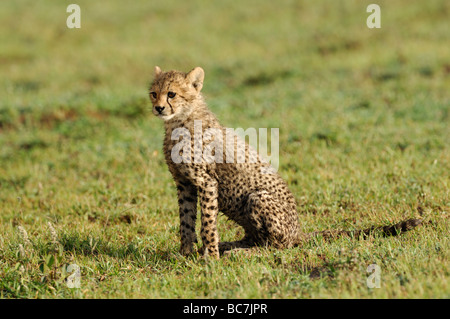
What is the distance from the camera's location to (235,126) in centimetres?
921

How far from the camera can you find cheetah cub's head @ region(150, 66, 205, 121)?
4.55 meters

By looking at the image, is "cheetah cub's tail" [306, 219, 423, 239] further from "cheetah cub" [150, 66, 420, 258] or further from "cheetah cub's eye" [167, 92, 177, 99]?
"cheetah cub's eye" [167, 92, 177, 99]

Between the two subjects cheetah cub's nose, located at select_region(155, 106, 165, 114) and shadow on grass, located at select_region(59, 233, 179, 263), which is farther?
shadow on grass, located at select_region(59, 233, 179, 263)

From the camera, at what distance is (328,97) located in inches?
418

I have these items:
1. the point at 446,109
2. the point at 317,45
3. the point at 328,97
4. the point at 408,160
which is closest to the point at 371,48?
the point at 317,45

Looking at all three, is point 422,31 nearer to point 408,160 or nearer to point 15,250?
point 408,160

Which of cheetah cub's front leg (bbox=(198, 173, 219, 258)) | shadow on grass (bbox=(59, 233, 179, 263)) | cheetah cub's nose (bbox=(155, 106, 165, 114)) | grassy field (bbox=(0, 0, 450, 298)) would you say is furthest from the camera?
shadow on grass (bbox=(59, 233, 179, 263))

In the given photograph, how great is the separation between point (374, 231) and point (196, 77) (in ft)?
6.66

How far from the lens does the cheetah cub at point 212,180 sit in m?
4.63

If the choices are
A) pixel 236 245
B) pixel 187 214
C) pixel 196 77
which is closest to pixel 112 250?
pixel 187 214

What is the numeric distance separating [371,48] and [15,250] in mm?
11518

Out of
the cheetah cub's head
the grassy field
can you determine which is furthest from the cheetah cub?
the grassy field

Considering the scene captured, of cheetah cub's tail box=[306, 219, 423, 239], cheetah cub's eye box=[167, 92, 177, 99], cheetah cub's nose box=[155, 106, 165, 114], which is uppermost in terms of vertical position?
cheetah cub's eye box=[167, 92, 177, 99]
